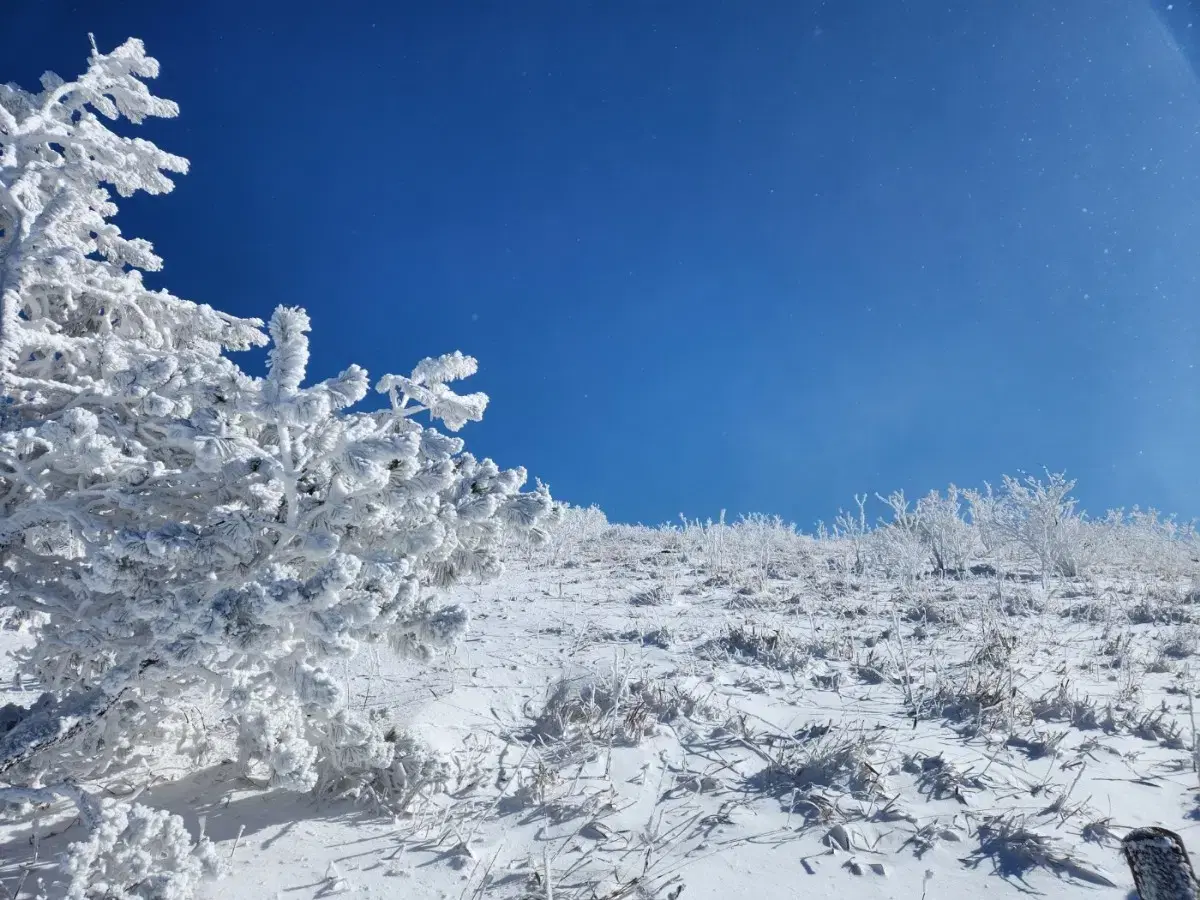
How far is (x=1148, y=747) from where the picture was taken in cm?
377

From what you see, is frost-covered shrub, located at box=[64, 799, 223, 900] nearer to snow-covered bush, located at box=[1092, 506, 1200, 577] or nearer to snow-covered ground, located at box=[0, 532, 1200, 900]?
snow-covered ground, located at box=[0, 532, 1200, 900]

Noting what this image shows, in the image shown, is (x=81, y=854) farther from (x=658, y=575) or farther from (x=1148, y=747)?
(x=658, y=575)

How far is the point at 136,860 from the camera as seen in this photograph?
8.14ft

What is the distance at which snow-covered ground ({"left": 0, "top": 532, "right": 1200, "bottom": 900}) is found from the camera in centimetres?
268

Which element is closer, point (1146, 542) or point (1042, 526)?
point (1042, 526)

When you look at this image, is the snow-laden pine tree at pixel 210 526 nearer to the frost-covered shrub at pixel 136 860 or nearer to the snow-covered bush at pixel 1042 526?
the frost-covered shrub at pixel 136 860

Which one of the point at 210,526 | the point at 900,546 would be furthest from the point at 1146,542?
the point at 210,526

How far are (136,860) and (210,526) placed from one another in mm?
1439

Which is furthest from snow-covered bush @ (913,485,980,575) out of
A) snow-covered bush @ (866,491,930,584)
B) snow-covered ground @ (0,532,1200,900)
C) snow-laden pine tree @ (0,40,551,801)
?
snow-laden pine tree @ (0,40,551,801)

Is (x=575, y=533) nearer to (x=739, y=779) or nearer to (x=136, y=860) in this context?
(x=739, y=779)

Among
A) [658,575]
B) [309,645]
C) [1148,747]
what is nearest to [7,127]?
[309,645]

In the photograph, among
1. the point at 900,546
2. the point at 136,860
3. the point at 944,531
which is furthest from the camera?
the point at 944,531

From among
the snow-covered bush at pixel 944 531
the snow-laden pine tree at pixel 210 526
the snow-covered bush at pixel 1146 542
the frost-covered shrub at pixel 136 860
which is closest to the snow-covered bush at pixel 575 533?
the snow-laden pine tree at pixel 210 526

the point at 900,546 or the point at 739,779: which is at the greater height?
the point at 900,546
